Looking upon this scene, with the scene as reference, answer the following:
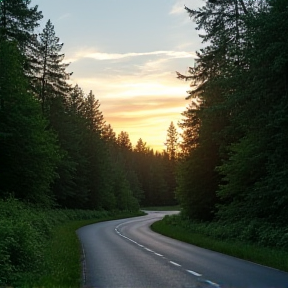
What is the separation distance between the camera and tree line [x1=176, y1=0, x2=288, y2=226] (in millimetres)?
20062

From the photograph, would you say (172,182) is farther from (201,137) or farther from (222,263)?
(222,263)

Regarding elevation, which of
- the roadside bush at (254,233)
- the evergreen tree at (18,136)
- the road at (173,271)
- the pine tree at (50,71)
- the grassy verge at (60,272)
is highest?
the pine tree at (50,71)

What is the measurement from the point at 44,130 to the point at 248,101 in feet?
68.9

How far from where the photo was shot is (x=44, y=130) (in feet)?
126

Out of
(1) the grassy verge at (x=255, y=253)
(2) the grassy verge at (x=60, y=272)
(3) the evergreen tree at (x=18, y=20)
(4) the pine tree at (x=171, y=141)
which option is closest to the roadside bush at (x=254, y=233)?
(1) the grassy verge at (x=255, y=253)

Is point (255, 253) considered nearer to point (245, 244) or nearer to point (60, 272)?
point (245, 244)

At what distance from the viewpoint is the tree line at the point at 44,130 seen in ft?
103

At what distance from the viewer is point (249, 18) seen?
21.2 m

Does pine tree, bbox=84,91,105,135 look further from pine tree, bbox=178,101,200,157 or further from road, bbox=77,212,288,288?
road, bbox=77,212,288,288

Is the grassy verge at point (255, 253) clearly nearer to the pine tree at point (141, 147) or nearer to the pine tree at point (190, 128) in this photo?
the pine tree at point (190, 128)

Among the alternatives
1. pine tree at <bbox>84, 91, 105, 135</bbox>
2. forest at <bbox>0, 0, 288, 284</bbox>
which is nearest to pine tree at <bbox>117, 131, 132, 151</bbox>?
pine tree at <bbox>84, 91, 105, 135</bbox>

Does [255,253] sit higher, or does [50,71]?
[50,71]

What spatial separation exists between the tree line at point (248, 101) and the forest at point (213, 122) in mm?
61

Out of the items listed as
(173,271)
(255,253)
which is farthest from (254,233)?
(173,271)
